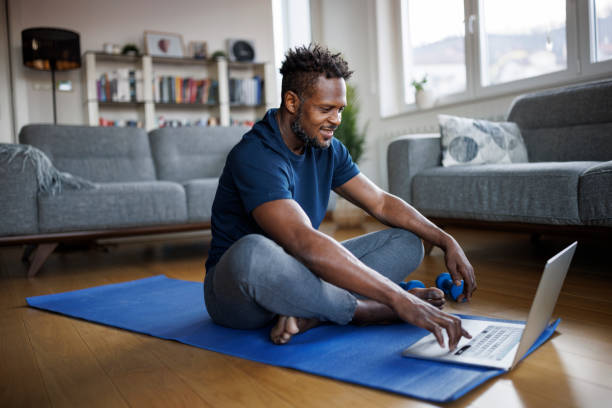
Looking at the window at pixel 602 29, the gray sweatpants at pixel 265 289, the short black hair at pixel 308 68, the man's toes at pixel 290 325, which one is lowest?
the man's toes at pixel 290 325

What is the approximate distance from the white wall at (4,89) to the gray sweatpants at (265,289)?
374cm

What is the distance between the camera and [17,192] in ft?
7.89

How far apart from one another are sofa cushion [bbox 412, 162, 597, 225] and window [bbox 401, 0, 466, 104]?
169 centimetres

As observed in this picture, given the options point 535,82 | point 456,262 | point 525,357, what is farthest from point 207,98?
point 525,357

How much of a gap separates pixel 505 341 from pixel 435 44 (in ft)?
11.3

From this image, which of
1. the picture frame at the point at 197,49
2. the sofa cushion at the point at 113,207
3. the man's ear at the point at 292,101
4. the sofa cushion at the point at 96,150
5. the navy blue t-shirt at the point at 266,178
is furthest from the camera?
the picture frame at the point at 197,49

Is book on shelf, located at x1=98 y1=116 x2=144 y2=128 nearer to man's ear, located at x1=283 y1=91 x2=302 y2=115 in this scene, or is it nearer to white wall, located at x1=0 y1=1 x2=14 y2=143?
white wall, located at x1=0 y1=1 x2=14 y2=143

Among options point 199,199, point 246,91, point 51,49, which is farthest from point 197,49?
point 199,199

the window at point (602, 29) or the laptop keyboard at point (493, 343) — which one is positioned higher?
the window at point (602, 29)

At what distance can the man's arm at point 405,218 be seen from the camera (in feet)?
4.31

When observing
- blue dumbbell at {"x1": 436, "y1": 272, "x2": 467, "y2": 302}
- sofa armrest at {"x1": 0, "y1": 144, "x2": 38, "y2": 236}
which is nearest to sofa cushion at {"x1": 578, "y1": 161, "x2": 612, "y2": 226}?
blue dumbbell at {"x1": 436, "y1": 272, "x2": 467, "y2": 302}

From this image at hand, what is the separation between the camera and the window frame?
2807 millimetres

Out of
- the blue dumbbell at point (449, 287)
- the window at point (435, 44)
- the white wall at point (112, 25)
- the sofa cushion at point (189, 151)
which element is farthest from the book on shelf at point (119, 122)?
the blue dumbbell at point (449, 287)

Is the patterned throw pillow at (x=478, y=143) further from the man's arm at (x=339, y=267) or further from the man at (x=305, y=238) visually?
the man's arm at (x=339, y=267)
